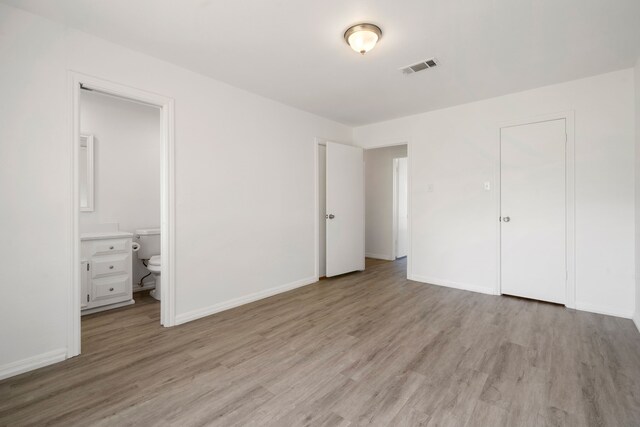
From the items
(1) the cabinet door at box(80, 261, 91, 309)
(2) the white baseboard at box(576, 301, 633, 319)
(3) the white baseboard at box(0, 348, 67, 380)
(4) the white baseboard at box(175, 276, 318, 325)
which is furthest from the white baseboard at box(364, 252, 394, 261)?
(3) the white baseboard at box(0, 348, 67, 380)

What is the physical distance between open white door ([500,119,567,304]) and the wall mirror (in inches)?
195

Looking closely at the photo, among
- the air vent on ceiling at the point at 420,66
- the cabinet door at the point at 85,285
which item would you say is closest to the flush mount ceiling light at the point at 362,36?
the air vent on ceiling at the point at 420,66

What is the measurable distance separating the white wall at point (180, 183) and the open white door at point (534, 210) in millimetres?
2441

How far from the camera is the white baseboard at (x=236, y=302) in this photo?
2843 millimetres

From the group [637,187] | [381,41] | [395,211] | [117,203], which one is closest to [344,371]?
[381,41]

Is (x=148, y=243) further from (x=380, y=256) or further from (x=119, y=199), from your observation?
(x=380, y=256)

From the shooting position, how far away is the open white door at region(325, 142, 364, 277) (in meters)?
4.43

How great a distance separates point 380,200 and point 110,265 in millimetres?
4684

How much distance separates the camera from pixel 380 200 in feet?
20.2

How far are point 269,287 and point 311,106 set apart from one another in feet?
7.92

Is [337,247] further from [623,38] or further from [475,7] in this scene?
[623,38]

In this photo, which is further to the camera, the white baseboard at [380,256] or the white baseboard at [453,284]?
the white baseboard at [380,256]

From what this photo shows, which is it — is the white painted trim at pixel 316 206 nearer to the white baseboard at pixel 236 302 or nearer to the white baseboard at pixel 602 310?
the white baseboard at pixel 236 302

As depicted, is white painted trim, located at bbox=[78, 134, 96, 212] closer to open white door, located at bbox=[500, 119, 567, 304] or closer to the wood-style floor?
the wood-style floor
